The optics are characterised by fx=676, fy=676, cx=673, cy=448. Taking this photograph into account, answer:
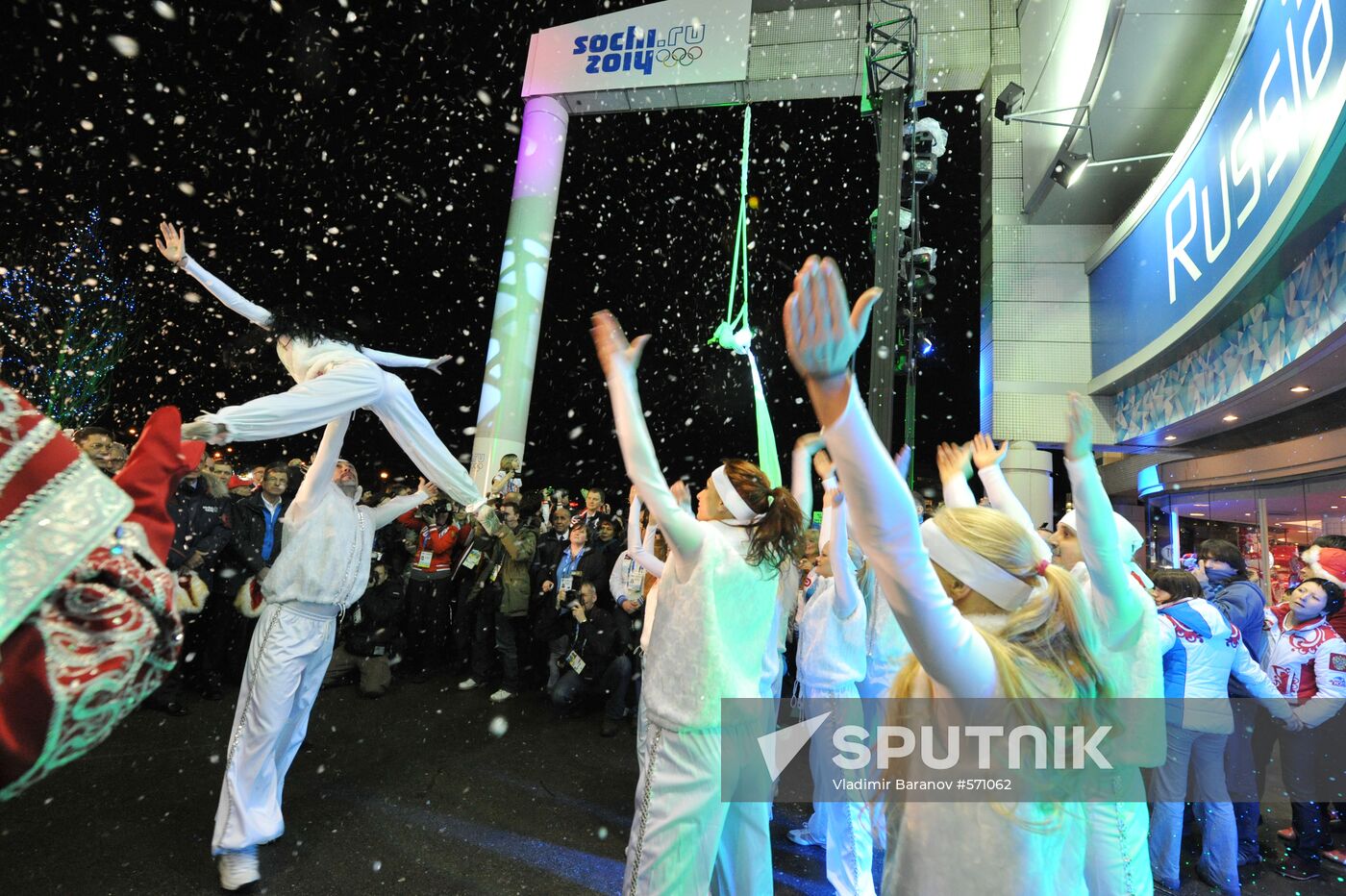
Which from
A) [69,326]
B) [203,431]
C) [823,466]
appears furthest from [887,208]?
[69,326]

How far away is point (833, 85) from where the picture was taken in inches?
515

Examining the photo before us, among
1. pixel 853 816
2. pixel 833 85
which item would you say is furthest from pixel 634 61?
pixel 853 816

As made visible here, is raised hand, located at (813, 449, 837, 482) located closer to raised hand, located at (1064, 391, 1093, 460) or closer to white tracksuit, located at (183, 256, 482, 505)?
raised hand, located at (1064, 391, 1093, 460)

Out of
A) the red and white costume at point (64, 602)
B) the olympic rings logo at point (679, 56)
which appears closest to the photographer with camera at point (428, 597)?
the red and white costume at point (64, 602)

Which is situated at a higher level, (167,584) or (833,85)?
(833,85)

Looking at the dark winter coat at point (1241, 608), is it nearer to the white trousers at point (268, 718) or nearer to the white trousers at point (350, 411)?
the white trousers at point (350, 411)

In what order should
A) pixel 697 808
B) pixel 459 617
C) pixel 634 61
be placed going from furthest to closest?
pixel 634 61 → pixel 459 617 → pixel 697 808

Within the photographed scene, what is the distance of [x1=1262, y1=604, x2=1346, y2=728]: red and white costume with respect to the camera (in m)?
4.02

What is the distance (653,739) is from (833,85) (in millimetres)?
13785

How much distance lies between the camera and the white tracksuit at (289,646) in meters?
3.13

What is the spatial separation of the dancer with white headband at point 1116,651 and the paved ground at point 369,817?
1.57 m

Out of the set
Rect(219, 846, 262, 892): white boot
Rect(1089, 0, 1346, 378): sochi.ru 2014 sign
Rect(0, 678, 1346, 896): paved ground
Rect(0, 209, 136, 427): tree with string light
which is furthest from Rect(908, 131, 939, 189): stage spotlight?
Rect(0, 209, 136, 427): tree with string light

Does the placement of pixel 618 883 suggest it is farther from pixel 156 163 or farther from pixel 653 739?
pixel 156 163

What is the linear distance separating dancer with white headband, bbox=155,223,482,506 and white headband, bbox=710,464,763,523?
1534mm
